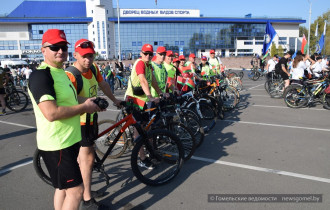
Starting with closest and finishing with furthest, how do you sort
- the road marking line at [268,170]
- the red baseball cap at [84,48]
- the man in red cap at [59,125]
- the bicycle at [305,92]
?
1. the man in red cap at [59,125]
2. the red baseball cap at [84,48]
3. the road marking line at [268,170]
4. the bicycle at [305,92]

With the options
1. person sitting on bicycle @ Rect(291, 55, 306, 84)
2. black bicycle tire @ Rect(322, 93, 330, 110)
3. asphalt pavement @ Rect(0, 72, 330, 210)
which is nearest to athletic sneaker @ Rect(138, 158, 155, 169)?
asphalt pavement @ Rect(0, 72, 330, 210)

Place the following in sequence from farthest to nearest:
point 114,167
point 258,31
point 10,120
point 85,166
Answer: point 258,31
point 10,120
point 114,167
point 85,166

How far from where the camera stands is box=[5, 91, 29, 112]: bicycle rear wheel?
9.78 meters

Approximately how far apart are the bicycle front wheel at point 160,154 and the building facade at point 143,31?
75.1 m

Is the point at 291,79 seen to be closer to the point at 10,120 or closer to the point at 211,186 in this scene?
the point at 211,186

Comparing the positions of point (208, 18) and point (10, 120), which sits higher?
point (208, 18)

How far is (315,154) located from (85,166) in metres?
3.98

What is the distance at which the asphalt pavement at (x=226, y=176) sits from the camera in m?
3.21

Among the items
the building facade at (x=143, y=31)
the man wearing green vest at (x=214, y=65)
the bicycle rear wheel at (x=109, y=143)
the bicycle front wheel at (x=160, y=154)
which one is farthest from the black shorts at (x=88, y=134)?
the building facade at (x=143, y=31)

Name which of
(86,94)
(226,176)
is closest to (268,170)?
(226,176)

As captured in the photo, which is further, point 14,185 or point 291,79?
point 291,79

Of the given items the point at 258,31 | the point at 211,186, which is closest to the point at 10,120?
the point at 211,186

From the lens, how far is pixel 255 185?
354 centimetres

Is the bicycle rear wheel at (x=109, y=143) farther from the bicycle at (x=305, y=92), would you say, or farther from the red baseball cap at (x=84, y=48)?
the bicycle at (x=305, y=92)
